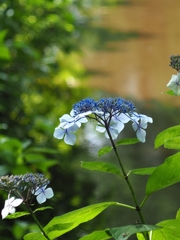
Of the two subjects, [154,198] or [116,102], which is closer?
[116,102]

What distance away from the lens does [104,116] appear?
0.38 m

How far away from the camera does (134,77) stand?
10.7 feet

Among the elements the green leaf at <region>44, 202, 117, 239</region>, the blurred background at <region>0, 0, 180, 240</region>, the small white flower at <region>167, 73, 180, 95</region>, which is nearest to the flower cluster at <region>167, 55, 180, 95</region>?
the small white flower at <region>167, 73, 180, 95</region>

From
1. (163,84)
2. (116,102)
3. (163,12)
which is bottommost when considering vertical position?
(163,84)

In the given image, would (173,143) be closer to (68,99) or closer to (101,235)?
(101,235)

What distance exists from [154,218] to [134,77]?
1817 mm

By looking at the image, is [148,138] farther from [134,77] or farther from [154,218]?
[134,77]

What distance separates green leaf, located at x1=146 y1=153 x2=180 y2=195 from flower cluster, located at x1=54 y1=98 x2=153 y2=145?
0.03 m

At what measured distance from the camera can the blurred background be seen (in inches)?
49.7

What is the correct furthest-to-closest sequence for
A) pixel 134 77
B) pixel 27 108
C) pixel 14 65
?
pixel 134 77 → pixel 27 108 → pixel 14 65

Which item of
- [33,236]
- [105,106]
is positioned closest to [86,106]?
[105,106]

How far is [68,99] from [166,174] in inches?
77.9

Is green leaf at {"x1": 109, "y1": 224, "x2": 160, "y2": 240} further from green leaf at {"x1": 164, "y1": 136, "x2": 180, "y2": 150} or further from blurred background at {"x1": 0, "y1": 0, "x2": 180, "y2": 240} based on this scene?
blurred background at {"x1": 0, "y1": 0, "x2": 180, "y2": 240}

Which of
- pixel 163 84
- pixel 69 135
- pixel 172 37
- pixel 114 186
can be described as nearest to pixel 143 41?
pixel 172 37
